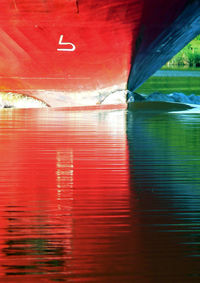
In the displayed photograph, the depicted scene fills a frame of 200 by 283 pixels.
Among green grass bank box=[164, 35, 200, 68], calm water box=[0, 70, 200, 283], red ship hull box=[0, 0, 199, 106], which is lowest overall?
calm water box=[0, 70, 200, 283]

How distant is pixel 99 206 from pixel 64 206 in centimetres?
26

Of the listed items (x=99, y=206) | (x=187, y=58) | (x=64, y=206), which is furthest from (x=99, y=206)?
(x=187, y=58)

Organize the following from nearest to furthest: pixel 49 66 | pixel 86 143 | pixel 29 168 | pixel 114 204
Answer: pixel 114 204 → pixel 29 168 → pixel 86 143 → pixel 49 66

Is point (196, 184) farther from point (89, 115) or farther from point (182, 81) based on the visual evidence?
point (182, 81)

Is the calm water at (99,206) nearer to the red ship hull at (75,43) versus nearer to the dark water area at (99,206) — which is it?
the dark water area at (99,206)

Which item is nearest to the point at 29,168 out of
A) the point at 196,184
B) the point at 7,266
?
the point at 196,184

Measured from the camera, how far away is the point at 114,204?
6723mm

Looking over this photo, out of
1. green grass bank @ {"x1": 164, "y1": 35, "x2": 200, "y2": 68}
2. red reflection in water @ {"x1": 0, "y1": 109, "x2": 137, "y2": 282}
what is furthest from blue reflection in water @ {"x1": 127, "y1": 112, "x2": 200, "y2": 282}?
green grass bank @ {"x1": 164, "y1": 35, "x2": 200, "y2": 68}

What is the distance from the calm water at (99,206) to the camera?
496 centimetres

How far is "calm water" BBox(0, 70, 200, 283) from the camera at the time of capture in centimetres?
496

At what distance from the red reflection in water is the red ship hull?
2.94 metres

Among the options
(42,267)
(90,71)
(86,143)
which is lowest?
(42,267)

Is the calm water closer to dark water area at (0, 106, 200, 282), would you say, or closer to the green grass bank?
dark water area at (0, 106, 200, 282)

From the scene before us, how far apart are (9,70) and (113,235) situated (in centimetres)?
1093
